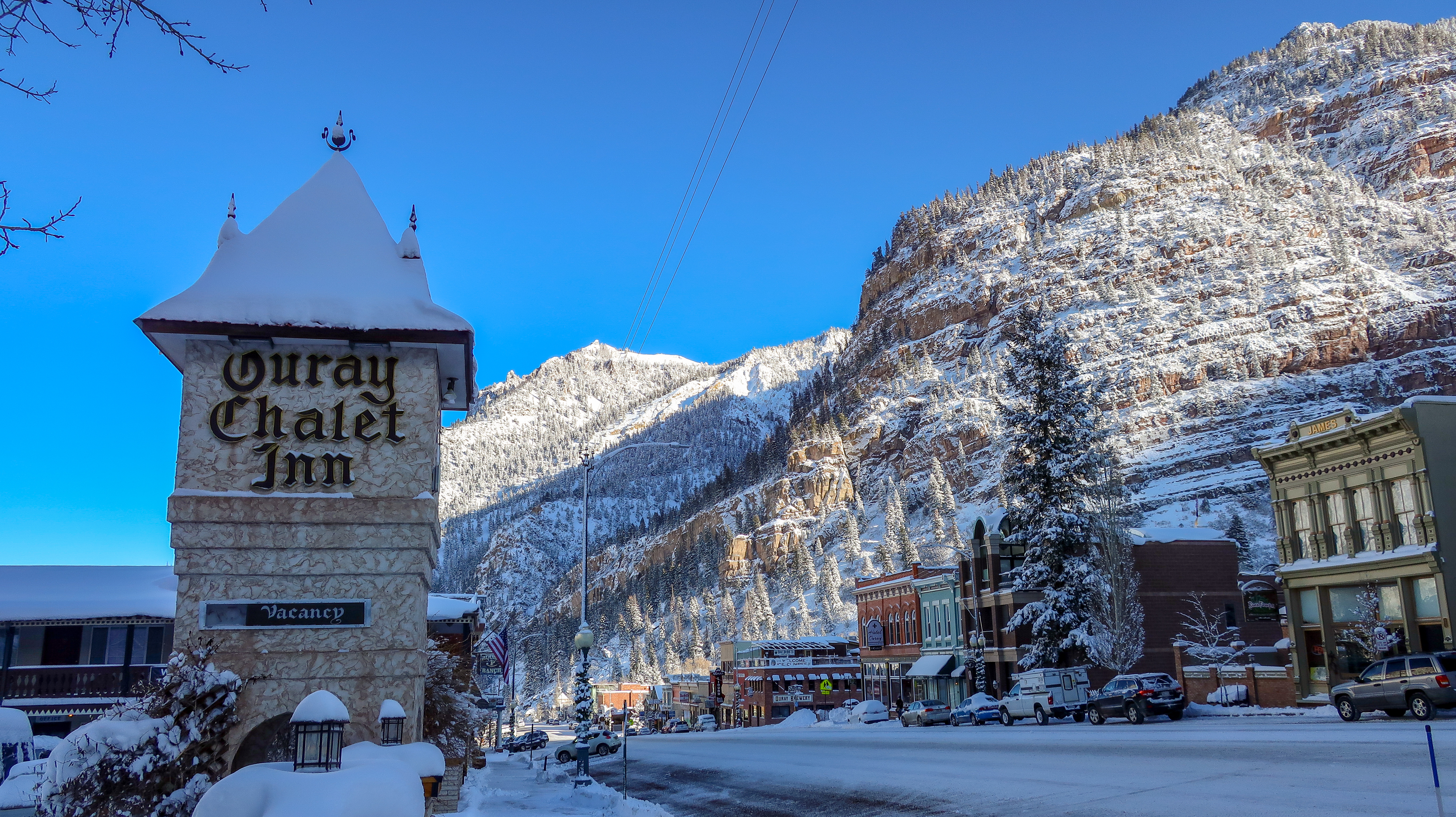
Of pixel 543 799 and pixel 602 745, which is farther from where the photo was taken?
pixel 602 745

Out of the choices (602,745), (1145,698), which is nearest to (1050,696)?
(1145,698)

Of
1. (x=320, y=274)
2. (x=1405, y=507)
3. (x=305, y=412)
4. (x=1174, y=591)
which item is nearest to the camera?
(x=305, y=412)

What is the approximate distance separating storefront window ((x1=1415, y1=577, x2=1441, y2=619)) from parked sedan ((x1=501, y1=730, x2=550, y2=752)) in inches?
1760

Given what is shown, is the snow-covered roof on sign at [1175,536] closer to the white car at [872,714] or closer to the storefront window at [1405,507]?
the storefront window at [1405,507]

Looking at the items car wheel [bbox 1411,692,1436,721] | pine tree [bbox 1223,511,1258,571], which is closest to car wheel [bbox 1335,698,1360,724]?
car wheel [bbox 1411,692,1436,721]

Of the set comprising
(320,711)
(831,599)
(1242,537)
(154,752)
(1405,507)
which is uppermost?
(1242,537)

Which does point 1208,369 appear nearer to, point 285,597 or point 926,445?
point 926,445

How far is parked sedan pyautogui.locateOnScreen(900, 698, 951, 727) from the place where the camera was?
46.7 meters

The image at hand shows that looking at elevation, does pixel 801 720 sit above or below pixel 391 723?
below

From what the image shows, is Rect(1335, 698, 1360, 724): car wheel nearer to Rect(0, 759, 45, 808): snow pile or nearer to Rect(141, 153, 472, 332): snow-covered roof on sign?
Rect(141, 153, 472, 332): snow-covered roof on sign

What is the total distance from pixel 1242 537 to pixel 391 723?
109m

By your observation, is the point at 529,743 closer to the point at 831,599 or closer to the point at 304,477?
the point at 304,477

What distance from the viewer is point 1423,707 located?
2238 cm

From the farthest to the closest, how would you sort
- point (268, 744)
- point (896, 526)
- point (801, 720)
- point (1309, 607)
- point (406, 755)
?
point (896, 526) → point (801, 720) → point (1309, 607) → point (268, 744) → point (406, 755)
